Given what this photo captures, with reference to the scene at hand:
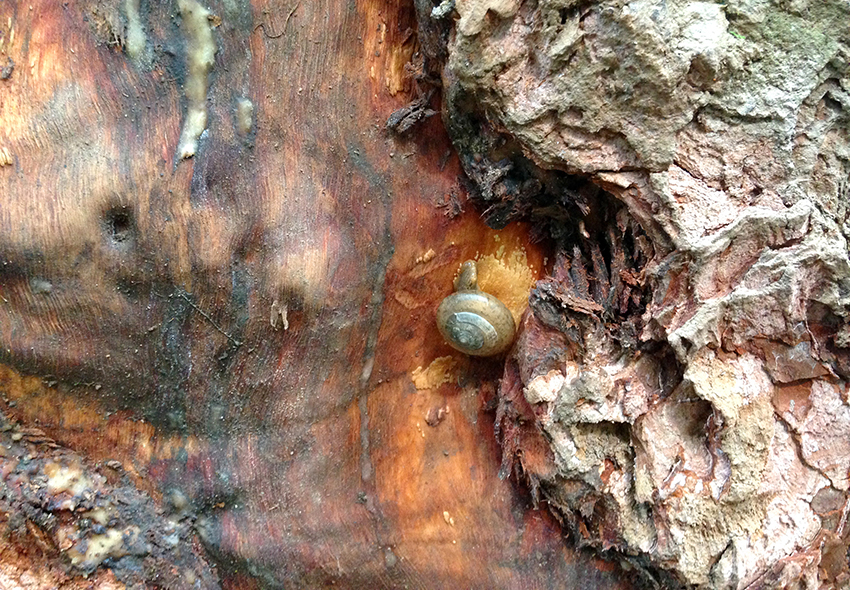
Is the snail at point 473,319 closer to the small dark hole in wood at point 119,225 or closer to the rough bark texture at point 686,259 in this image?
the rough bark texture at point 686,259

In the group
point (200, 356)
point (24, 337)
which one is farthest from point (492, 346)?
point (24, 337)

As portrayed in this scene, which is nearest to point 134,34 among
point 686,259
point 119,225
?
point 119,225

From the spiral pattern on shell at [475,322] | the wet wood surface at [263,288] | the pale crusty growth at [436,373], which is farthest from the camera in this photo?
the pale crusty growth at [436,373]

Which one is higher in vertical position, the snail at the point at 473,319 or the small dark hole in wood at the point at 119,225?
the small dark hole in wood at the point at 119,225

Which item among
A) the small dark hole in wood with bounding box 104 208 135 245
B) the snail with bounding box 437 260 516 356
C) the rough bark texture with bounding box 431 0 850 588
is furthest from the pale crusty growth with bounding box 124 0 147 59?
the snail with bounding box 437 260 516 356

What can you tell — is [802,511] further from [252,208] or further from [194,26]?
[194,26]

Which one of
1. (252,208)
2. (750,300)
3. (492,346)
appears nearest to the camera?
(750,300)

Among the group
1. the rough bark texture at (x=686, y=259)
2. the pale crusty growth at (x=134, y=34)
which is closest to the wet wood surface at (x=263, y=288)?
the pale crusty growth at (x=134, y=34)

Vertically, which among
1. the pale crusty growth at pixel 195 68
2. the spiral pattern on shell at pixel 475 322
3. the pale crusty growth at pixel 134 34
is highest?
the pale crusty growth at pixel 134 34
